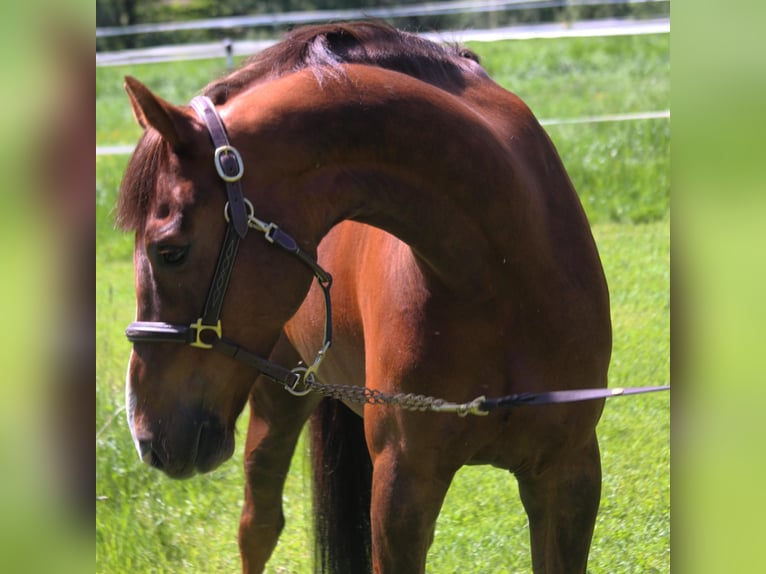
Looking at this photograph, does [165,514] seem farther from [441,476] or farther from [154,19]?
[154,19]

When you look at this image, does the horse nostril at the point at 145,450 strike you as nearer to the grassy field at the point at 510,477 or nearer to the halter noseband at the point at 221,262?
the halter noseband at the point at 221,262

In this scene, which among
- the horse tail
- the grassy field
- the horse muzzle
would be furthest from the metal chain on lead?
the horse tail

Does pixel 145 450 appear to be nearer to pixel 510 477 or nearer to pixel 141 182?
pixel 141 182

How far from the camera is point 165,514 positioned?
4578mm

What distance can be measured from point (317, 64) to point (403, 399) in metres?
0.82

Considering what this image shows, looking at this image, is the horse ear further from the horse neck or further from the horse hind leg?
the horse hind leg

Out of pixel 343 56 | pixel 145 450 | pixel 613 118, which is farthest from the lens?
pixel 613 118

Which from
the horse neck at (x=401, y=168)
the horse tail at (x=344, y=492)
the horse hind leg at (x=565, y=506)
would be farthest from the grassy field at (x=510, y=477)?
the horse hind leg at (x=565, y=506)

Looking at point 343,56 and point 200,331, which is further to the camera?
point 343,56

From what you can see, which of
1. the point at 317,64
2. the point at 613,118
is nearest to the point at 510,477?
the point at 317,64

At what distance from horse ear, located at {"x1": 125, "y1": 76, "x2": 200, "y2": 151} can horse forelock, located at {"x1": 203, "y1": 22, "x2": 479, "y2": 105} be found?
212mm

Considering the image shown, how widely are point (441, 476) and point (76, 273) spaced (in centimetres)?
141

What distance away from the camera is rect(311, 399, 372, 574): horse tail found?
3752 millimetres

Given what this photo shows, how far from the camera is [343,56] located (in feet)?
8.20
